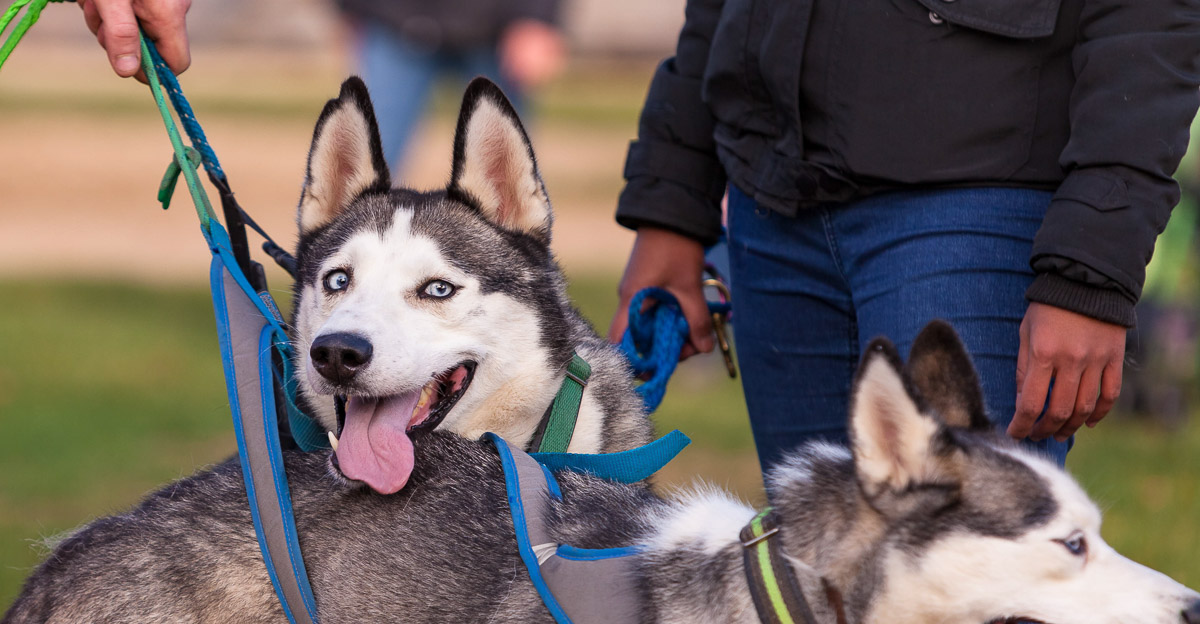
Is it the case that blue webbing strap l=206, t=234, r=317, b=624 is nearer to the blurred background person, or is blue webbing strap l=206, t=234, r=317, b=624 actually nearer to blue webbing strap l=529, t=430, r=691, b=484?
blue webbing strap l=529, t=430, r=691, b=484

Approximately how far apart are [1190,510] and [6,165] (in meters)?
20.1

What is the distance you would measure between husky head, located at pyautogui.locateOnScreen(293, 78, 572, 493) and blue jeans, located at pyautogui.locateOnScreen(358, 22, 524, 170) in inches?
112

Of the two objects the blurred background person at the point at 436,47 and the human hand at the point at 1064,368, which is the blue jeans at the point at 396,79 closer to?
the blurred background person at the point at 436,47

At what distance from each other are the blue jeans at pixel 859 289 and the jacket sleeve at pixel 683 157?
14 cm

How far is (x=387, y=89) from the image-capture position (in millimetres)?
6312

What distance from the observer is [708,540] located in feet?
7.90

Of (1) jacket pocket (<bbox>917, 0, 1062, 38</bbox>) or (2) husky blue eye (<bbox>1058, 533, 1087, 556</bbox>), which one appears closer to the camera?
(2) husky blue eye (<bbox>1058, 533, 1087, 556</bbox>)

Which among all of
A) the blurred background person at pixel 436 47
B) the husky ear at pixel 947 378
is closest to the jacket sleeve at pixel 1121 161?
the husky ear at pixel 947 378

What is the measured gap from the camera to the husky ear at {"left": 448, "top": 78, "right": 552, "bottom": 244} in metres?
3.31

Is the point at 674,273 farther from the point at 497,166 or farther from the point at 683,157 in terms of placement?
the point at 497,166

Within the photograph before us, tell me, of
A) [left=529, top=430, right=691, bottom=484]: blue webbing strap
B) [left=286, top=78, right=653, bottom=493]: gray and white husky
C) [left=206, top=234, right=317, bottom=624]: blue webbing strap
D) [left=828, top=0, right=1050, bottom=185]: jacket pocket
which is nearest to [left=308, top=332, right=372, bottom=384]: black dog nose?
[left=286, top=78, right=653, bottom=493]: gray and white husky

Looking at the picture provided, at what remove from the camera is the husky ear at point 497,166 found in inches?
130

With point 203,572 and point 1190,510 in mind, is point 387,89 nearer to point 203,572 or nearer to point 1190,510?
point 203,572

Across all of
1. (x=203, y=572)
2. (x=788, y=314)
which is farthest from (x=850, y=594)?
(x=203, y=572)
